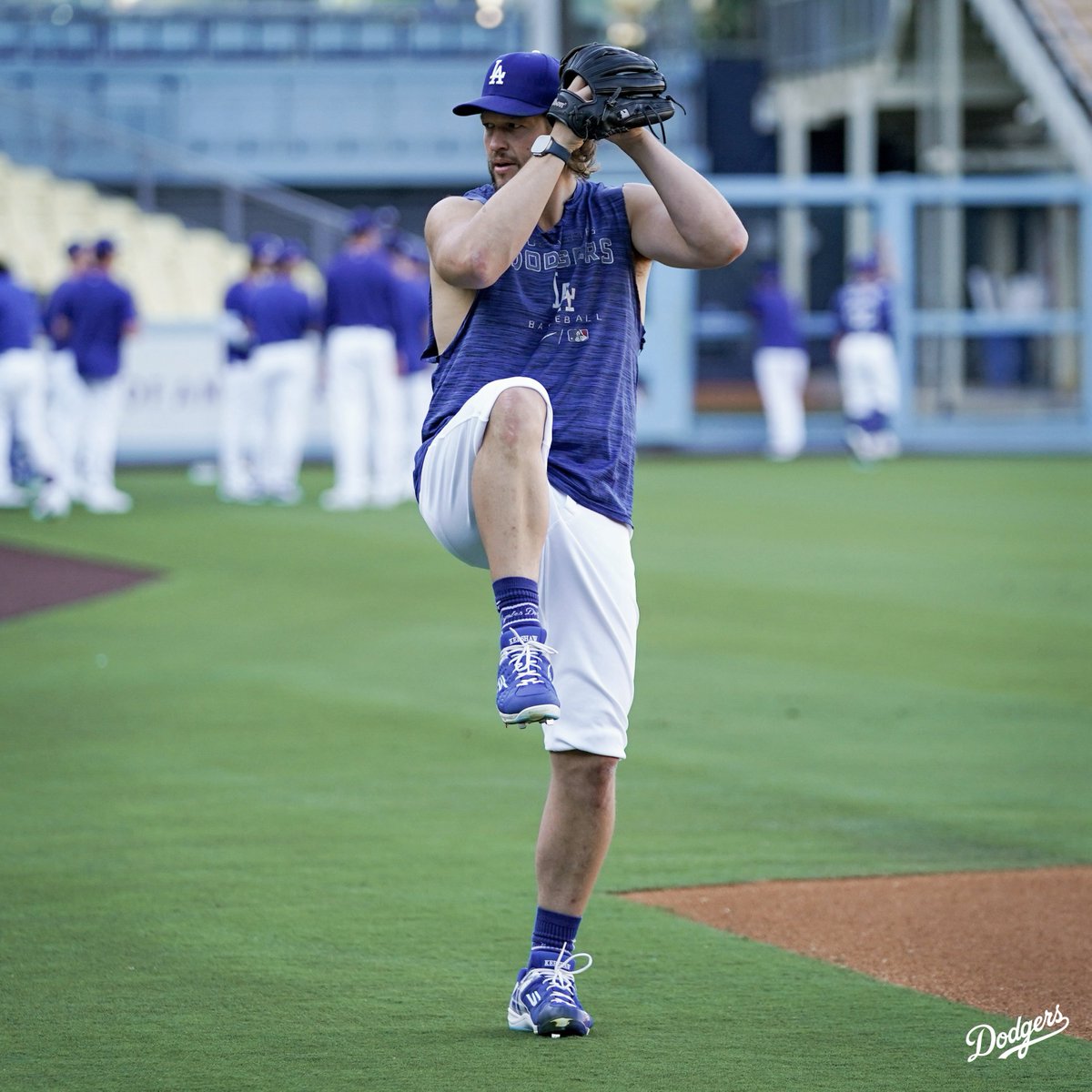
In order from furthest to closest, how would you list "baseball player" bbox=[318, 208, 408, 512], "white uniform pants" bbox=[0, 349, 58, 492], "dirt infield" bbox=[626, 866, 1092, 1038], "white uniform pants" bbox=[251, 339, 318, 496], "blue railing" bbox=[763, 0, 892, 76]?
"blue railing" bbox=[763, 0, 892, 76], "white uniform pants" bbox=[251, 339, 318, 496], "baseball player" bbox=[318, 208, 408, 512], "white uniform pants" bbox=[0, 349, 58, 492], "dirt infield" bbox=[626, 866, 1092, 1038]

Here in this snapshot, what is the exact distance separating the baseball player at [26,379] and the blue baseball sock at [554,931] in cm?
1344

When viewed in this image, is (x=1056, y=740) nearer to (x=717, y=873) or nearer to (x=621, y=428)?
(x=717, y=873)

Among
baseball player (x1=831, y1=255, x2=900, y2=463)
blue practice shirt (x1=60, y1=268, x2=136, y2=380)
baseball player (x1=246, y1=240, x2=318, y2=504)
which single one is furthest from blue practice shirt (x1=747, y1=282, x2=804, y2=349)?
blue practice shirt (x1=60, y1=268, x2=136, y2=380)

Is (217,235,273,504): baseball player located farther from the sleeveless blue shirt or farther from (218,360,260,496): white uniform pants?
the sleeveless blue shirt

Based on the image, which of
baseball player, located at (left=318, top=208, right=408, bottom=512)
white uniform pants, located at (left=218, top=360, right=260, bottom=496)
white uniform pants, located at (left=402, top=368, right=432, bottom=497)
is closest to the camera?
baseball player, located at (left=318, top=208, right=408, bottom=512)

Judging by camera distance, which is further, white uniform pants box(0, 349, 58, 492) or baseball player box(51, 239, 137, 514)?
baseball player box(51, 239, 137, 514)

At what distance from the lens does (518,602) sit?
3.96 meters

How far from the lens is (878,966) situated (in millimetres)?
4809

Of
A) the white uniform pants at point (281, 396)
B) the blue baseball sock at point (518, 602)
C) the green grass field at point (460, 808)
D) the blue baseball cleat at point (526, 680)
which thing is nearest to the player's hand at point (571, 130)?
the blue baseball sock at point (518, 602)

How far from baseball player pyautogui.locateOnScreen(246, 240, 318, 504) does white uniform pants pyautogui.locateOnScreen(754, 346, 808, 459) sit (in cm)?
734

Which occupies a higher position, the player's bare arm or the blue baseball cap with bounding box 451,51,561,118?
the blue baseball cap with bounding box 451,51,561,118

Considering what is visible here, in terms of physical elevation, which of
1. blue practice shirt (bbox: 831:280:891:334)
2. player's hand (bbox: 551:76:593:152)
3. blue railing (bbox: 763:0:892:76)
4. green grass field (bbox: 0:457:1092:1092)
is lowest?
green grass field (bbox: 0:457:1092:1092)

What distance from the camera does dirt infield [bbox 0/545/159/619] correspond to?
38.9 feet

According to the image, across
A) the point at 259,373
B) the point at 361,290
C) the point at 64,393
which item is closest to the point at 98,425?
the point at 64,393
